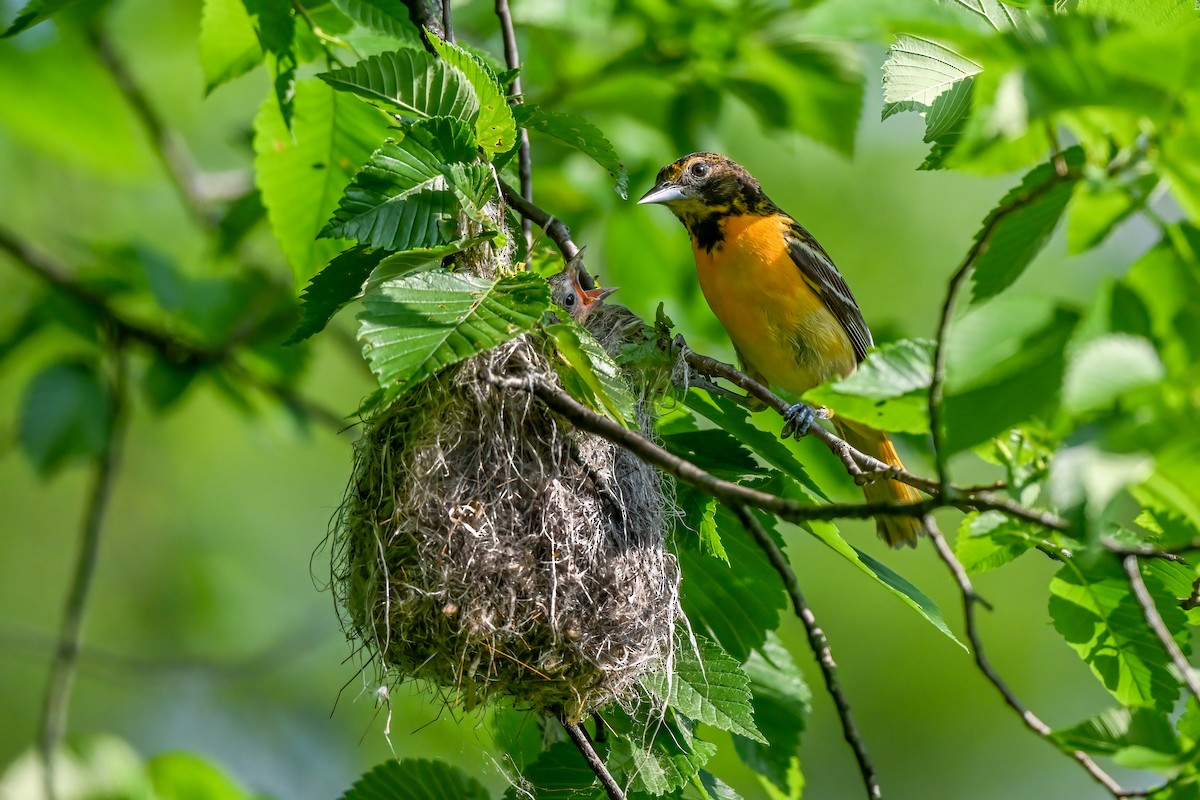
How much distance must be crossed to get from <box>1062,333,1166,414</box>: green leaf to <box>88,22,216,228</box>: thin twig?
5.52 m

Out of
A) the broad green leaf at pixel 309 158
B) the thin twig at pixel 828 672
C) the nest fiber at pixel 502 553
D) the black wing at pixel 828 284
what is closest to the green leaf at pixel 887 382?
the thin twig at pixel 828 672

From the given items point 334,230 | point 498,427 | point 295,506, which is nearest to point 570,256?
point 498,427

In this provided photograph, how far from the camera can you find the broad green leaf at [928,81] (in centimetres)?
305

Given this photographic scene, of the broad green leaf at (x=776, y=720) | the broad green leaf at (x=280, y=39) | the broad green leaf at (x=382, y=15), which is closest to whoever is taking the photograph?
the broad green leaf at (x=382, y=15)

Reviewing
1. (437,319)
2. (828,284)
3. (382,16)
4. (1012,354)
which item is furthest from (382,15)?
(828,284)

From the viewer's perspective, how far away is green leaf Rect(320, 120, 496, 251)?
2.57 meters

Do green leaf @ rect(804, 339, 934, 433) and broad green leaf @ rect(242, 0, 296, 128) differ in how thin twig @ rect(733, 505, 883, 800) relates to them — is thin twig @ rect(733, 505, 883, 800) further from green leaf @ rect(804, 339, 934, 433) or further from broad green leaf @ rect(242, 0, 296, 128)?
broad green leaf @ rect(242, 0, 296, 128)

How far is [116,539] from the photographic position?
10141 millimetres

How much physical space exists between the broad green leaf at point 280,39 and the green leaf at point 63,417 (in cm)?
244

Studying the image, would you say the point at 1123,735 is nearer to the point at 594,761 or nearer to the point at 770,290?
the point at 594,761

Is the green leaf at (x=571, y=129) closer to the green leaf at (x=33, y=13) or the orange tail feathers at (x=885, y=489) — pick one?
the green leaf at (x=33, y=13)

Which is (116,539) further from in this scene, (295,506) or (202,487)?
(295,506)

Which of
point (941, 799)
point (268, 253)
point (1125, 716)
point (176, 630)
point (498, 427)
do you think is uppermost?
point (498, 427)

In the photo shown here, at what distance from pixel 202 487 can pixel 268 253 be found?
2759mm
